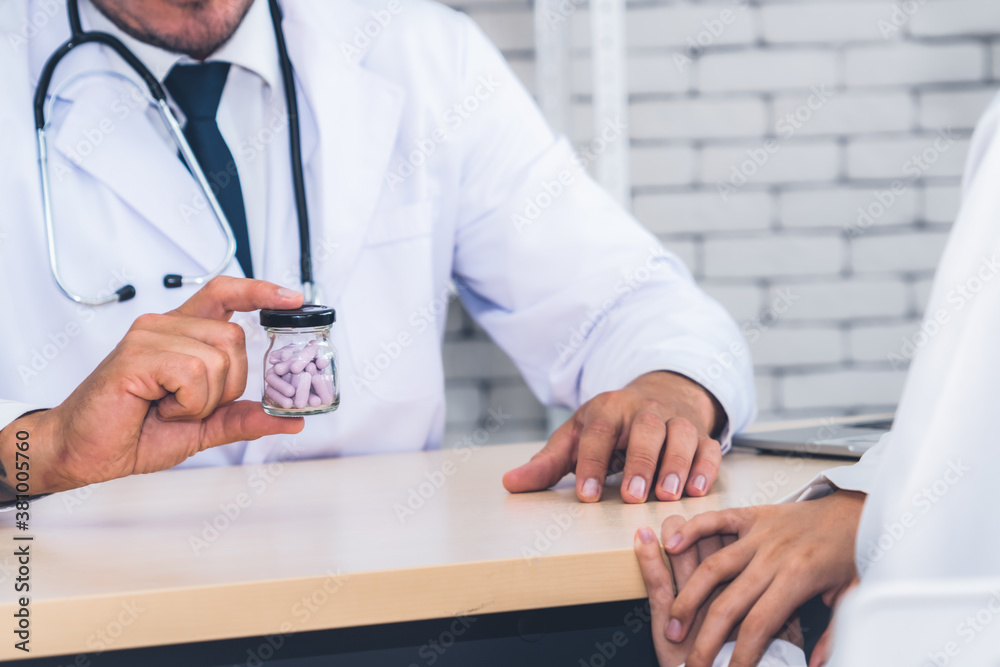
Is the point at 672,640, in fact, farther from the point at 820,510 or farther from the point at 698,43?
the point at 698,43

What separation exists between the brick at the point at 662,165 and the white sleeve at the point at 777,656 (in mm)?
1166

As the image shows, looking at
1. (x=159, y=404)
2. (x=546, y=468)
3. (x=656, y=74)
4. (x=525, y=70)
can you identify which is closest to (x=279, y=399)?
(x=159, y=404)

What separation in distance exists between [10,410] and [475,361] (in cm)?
94

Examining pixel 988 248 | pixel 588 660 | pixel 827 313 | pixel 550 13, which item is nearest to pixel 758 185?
pixel 827 313

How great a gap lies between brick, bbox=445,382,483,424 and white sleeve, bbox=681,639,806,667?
1046 millimetres

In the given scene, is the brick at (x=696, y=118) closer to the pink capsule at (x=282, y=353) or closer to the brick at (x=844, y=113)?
the brick at (x=844, y=113)

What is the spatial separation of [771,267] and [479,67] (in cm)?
72

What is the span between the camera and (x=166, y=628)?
59cm

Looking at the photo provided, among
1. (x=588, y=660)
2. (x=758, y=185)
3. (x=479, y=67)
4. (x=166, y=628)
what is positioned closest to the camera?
(x=166, y=628)

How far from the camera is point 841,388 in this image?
1754 millimetres

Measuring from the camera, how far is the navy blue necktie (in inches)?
47.3

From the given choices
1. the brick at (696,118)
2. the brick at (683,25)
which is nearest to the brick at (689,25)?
the brick at (683,25)

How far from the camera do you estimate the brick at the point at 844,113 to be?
1.67 m

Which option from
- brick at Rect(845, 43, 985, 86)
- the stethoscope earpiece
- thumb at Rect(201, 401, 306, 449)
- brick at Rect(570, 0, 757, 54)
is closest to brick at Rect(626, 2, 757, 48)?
brick at Rect(570, 0, 757, 54)
